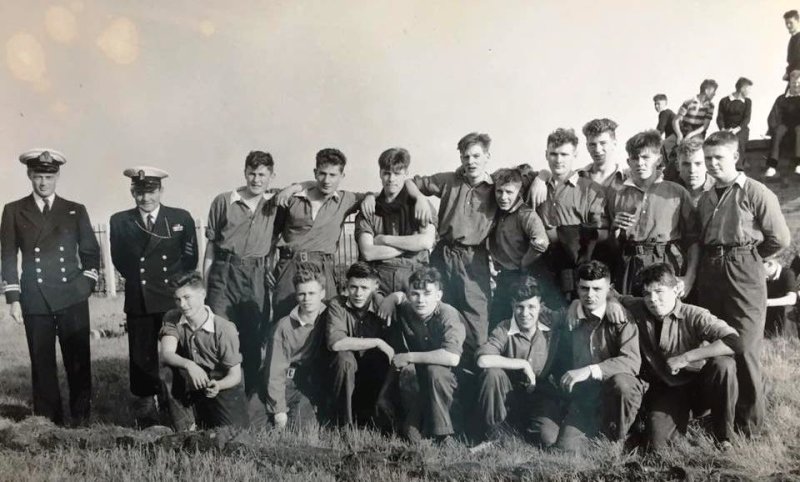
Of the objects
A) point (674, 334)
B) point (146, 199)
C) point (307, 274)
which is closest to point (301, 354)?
point (307, 274)

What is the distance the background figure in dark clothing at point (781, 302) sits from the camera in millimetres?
6180

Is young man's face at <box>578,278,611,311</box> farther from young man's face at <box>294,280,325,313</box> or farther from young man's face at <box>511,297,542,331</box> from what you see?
young man's face at <box>294,280,325,313</box>

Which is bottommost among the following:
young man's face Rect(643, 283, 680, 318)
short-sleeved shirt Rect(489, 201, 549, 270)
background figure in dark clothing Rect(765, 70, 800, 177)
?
young man's face Rect(643, 283, 680, 318)

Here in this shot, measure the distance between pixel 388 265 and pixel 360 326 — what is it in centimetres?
54

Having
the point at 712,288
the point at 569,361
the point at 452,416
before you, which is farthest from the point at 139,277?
the point at 712,288

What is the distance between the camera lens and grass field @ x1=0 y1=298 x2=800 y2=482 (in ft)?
12.7

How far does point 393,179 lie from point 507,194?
86 cm

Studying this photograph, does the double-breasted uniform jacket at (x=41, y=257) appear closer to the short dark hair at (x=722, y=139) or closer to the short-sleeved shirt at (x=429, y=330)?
the short-sleeved shirt at (x=429, y=330)

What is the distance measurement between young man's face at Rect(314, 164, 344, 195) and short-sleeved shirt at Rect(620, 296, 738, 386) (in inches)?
94.2

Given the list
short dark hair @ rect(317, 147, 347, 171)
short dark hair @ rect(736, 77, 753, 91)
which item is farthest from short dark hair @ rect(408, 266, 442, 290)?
short dark hair @ rect(736, 77, 753, 91)

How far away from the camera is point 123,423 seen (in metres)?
5.31

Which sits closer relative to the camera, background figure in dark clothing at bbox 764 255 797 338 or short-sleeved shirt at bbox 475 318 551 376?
short-sleeved shirt at bbox 475 318 551 376

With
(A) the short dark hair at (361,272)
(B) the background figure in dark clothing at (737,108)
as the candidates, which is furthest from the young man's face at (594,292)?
(B) the background figure in dark clothing at (737,108)

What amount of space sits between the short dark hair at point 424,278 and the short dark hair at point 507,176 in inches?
32.8
